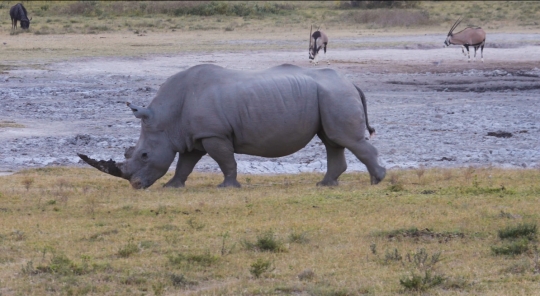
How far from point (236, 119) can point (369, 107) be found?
7.62 m

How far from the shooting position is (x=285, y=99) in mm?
12500

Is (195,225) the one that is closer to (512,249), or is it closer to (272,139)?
(512,249)

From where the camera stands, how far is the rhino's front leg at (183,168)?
41.9 ft

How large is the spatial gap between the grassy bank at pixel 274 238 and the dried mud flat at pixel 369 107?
2.43 m

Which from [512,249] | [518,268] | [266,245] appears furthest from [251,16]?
[518,268]

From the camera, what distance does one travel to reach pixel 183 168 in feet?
42.1

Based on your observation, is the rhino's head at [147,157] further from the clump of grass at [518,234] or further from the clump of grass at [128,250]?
the clump of grass at [518,234]

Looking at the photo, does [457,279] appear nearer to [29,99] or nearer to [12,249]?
[12,249]

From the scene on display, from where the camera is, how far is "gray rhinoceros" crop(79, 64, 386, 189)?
12.4m

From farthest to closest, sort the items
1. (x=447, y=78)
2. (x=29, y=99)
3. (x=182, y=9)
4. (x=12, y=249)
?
(x=182, y=9) < (x=447, y=78) < (x=29, y=99) < (x=12, y=249)

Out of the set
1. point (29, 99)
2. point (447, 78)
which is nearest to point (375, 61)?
point (447, 78)

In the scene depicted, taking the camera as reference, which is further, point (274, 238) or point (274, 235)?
point (274, 235)

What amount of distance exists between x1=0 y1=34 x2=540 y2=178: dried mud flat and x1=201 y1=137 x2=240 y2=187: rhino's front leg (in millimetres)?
1928

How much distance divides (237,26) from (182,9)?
365 inches
